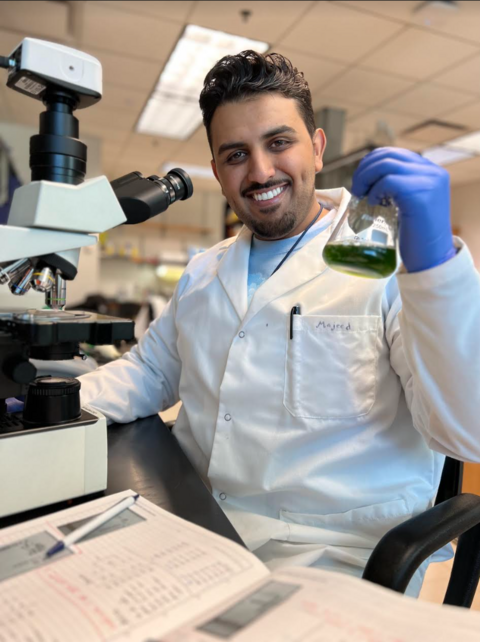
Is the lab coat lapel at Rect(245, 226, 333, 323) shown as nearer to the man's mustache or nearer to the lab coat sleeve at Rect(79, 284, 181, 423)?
the man's mustache

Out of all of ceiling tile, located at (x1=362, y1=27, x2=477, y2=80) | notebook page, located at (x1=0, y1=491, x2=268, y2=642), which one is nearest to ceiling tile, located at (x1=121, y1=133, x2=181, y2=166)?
ceiling tile, located at (x1=362, y1=27, x2=477, y2=80)

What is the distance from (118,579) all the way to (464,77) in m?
3.80

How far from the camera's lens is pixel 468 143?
4.75m

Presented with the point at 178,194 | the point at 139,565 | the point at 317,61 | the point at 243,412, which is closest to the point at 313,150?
the point at 178,194

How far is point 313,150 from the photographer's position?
1.20m

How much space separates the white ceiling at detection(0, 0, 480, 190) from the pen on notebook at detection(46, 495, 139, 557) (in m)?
2.06

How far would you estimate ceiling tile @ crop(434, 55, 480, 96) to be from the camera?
3146 millimetres

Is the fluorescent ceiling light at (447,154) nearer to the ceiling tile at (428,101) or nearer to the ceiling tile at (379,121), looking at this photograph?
the ceiling tile at (379,121)

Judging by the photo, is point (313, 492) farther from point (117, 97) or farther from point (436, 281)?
point (117, 97)

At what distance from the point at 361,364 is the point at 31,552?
0.66 meters

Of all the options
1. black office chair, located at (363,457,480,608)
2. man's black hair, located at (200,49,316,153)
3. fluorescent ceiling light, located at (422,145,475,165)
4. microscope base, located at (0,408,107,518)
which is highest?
fluorescent ceiling light, located at (422,145,475,165)

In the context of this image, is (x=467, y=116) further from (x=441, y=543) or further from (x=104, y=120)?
(x=441, y=543)

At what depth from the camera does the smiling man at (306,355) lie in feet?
2.39

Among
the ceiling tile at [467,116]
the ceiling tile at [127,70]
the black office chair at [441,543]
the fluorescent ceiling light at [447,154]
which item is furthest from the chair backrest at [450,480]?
the fluorescent ceiling light at [447,154]
